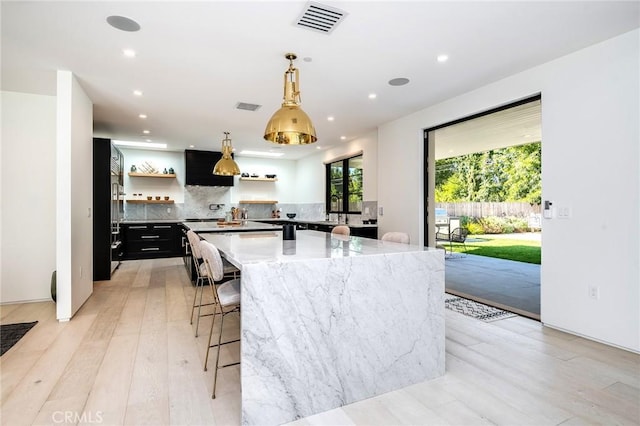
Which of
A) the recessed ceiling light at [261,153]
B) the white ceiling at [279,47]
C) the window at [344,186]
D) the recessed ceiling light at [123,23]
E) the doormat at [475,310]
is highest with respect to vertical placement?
the recessed ceiling light at [261,153]

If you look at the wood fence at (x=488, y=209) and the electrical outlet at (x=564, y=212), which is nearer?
the electrical outlet at (x=564, y=212)

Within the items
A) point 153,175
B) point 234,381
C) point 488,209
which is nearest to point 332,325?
point 234,381

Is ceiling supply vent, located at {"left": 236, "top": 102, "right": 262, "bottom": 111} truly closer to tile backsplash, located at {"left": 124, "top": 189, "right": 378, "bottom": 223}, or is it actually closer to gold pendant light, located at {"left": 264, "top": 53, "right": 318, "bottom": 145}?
gold pendant light, located at {"left": 264, "top": 53, "right": 318, "bottom": 145}

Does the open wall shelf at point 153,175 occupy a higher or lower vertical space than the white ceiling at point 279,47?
lower

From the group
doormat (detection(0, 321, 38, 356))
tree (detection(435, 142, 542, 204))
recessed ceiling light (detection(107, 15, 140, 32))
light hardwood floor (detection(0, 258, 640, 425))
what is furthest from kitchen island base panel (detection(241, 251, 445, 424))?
tree (detection(435, 142, 542, 204))

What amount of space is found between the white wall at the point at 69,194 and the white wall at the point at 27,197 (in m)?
0.70

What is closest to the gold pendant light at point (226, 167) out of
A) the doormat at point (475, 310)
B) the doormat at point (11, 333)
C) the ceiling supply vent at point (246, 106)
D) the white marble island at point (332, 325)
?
the ceiling supply vent at point (246, 106)

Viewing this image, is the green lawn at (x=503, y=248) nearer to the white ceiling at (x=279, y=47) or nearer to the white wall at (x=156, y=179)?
the white ceiling at (x=279, y=47)

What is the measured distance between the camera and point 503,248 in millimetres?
9055

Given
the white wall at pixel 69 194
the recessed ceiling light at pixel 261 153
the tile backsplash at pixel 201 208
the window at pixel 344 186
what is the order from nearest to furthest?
1. the white wall at pixel 69 194
2. the window at pixel 344 186
3. the tile backsplash at pixel 201 208
4. the recessed ceiling light at pixel 261 153

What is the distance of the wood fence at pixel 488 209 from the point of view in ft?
28.0

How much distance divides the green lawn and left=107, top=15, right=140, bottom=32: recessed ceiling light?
797cm

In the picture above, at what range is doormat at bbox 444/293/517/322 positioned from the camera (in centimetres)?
359

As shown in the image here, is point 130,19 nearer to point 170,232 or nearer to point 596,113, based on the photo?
point 596,113
